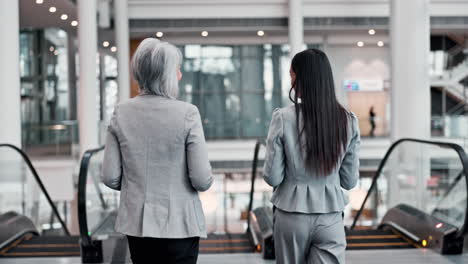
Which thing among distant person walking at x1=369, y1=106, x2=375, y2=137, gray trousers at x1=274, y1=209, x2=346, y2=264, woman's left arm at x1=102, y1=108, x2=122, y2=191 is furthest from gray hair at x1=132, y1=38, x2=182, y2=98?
distant person walking at x1=369, y1=106, x2=375, y2=137

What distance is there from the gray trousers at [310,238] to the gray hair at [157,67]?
2.48 feet

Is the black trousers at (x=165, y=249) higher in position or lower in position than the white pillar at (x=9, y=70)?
lower

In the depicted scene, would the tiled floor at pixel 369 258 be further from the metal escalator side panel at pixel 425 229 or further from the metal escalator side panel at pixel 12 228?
the metal escalator side panel at pixel 12 228

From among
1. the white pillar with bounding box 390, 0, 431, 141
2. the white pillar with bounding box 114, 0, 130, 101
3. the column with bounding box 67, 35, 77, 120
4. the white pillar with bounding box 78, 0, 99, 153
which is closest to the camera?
the white pillar with bounding box 390, 0, 431, 141

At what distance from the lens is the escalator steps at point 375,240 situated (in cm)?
601

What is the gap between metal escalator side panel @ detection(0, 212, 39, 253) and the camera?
6461 mm

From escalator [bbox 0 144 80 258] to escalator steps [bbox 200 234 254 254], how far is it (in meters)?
1.31

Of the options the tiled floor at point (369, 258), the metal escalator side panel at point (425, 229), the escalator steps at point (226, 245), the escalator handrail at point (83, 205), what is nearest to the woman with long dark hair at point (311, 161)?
the tiled floor at point (369, 258)

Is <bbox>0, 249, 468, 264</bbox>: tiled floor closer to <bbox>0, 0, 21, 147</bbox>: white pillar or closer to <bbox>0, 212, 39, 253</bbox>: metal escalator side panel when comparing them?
<bbox>0, 212, 39, 253</bbox>: metal escalator side panel

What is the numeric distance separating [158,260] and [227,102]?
23.1 meters

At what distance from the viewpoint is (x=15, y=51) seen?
10672 millimetres

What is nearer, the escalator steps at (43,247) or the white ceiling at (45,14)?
the escalator steps at (43,247)

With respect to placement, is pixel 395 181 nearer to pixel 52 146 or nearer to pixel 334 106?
pixel 334 106

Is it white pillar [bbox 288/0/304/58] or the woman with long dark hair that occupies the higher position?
white pillar [bbox 288/0/304/58]
